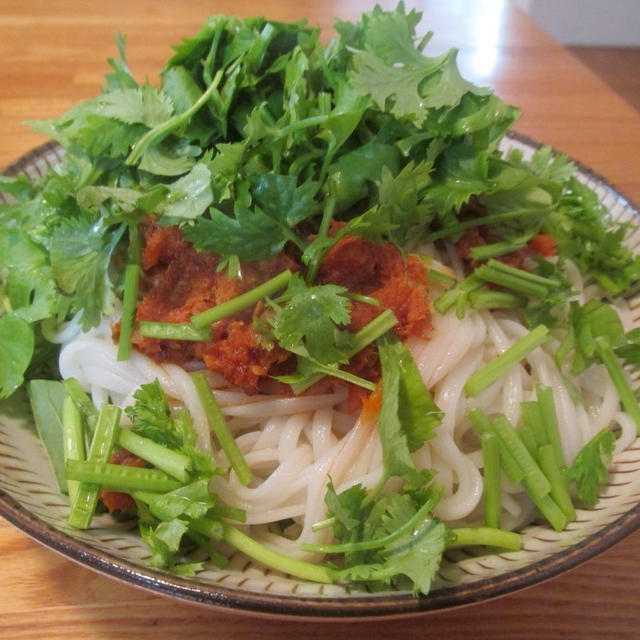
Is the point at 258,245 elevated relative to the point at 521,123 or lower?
lower

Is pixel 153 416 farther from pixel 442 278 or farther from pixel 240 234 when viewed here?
pixel 442 278

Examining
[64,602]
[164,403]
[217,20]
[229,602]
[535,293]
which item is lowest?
[64,602]

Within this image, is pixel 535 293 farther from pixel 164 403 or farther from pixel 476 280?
pixel 164 403

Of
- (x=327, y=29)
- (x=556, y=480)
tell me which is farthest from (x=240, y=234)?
(x=327, y=29)

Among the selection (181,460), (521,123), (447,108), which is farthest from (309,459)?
(521,123)

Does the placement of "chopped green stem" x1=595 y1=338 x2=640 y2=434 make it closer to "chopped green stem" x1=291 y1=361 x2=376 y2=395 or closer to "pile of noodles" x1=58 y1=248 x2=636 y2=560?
"pile of noodles" x1=58 y1=248 x2=636 y2=560

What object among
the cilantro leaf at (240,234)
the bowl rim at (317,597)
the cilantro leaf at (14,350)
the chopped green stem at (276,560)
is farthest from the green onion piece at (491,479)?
the cilantro leaf at (14,350)

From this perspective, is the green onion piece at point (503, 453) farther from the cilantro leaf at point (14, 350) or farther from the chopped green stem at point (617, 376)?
the cilantro leaf at point (14, 350)

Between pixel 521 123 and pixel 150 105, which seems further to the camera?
pixel 521 123

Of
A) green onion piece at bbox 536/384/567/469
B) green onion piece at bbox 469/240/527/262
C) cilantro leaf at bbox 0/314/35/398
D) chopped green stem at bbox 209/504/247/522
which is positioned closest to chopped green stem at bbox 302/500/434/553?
chopped green stem at bbox 209/504/247/522
